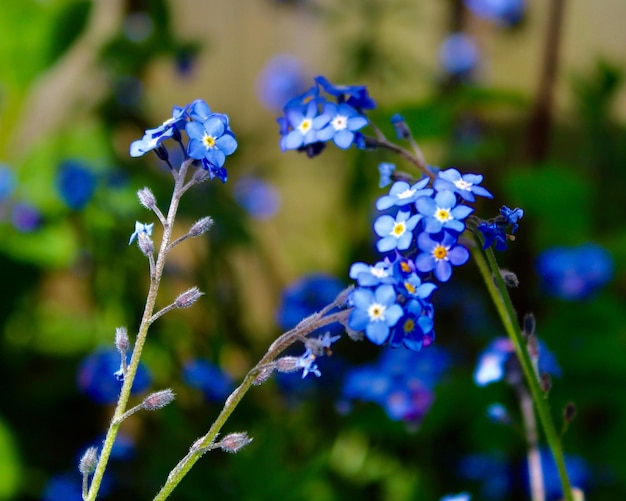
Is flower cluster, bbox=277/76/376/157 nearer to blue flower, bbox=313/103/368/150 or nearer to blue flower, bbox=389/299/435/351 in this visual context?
blue flower, bbox=313/103/368/150

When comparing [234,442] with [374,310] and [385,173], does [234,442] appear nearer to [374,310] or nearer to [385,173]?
[374,310]

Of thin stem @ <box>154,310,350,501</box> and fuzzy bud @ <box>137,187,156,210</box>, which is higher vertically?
fuzzy bud @ <box>137,187,156,210</box>

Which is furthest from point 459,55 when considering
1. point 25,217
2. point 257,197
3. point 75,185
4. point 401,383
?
point 401,383

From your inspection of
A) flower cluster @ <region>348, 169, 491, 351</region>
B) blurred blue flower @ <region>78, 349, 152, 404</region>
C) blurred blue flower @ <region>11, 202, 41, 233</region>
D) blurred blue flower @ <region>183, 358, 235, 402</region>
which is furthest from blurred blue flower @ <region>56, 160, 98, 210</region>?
flower cluster @ <region>348, 169, 491, 351</region>

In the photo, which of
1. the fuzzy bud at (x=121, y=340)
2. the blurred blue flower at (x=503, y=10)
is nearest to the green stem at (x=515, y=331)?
the fuzzy bud at (x=121, y=340)

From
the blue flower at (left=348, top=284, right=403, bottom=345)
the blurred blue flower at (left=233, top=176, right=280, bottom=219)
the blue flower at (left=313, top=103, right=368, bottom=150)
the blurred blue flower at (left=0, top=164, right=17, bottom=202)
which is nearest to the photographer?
the blue flower at (left=348, top=284, right=403, bottom=345)

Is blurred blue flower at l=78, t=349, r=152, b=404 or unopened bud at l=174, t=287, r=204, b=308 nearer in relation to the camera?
unopened bud at l=174, t=287, r=204, b=308

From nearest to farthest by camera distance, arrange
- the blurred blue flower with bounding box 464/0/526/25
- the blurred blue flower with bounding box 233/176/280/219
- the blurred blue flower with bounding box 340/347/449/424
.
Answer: the blurred blue flower with bounding box 340/347/449/424
the blurred blue flower with bounding box 464/0/526/25
the blurred blue flower with bounding box 233/176/280/219

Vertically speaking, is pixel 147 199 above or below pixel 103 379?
below
